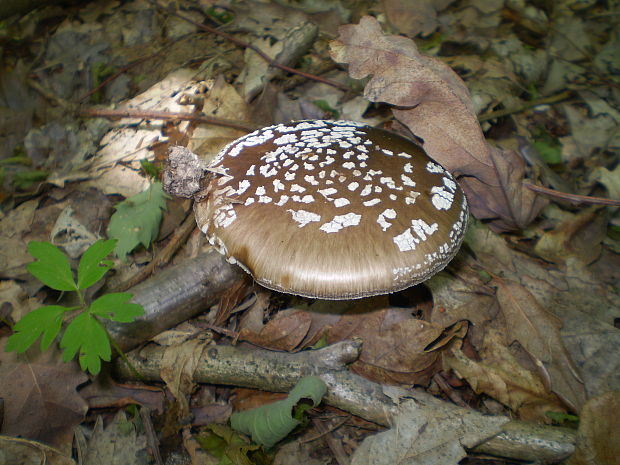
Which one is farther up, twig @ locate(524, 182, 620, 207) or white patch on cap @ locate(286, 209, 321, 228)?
white patch on cap @ locate(286, 209, 321, 228)

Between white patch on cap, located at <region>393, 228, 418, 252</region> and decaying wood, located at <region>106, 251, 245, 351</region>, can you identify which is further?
decaying wood, located at <region>106, 251, 245, 351</region>

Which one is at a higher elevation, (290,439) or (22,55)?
(22,55)

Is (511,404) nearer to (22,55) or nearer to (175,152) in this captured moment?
(175,152)

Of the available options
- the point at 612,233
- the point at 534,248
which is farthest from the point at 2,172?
the point at 612,233

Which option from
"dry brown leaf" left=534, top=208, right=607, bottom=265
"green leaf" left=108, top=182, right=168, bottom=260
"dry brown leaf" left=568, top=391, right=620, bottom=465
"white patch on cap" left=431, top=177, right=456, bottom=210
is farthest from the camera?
"dry brown leaf" left=534, top=208, right=607, bottom=265

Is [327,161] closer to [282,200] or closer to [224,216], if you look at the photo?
[282,200]

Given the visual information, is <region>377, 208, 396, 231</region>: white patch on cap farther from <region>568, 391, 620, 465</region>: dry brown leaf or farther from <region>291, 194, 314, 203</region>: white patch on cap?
<region>568, 391, 620, 465</region>: dry brown leaf

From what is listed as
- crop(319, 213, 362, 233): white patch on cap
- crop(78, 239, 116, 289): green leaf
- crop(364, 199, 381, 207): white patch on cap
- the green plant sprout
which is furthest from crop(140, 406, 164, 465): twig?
crop(364, 199, 381, 207): white patch on cap

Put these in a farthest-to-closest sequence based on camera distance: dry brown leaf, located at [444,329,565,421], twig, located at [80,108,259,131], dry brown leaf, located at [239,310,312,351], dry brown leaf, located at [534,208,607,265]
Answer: twig, located at [80,108,259,131], dry brown leaf, located at [534,208,607,265], dry brown leaf, located at [239,310,312,351], dry brown leaf, located at [444,329,565,421]
